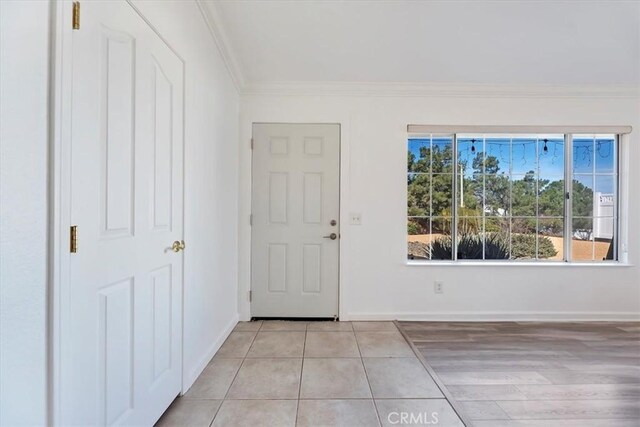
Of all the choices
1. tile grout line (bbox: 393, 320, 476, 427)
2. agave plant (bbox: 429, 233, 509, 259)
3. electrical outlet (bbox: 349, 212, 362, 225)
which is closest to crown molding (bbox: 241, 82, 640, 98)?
electrical outlet (bbox: 349, 212, 362, 225)

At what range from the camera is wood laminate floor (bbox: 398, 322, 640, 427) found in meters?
1.65

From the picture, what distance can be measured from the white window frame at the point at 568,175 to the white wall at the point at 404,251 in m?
0.06

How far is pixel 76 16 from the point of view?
0.97 metres

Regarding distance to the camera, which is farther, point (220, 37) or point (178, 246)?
point (220, 37)

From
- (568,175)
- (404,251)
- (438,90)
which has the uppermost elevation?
(438,90)

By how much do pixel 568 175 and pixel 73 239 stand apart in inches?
157

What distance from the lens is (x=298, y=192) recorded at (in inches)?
118

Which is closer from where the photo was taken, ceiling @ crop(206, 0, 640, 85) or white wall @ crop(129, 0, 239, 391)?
white wall @ crop(129, 0, 239, 391)

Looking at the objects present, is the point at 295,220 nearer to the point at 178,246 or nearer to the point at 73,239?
the point at 178,246

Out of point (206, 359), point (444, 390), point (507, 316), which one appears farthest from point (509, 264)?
point (206, 359)

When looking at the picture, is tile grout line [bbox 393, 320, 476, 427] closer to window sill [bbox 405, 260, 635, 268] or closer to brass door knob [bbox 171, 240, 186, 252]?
window sill [bbox 405, 260, 635, 268]

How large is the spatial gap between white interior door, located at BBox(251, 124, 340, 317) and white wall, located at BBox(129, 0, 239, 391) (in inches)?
11.5

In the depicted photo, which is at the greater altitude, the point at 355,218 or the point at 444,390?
the point at 355,218

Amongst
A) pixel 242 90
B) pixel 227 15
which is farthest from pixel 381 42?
pixel 242 90
